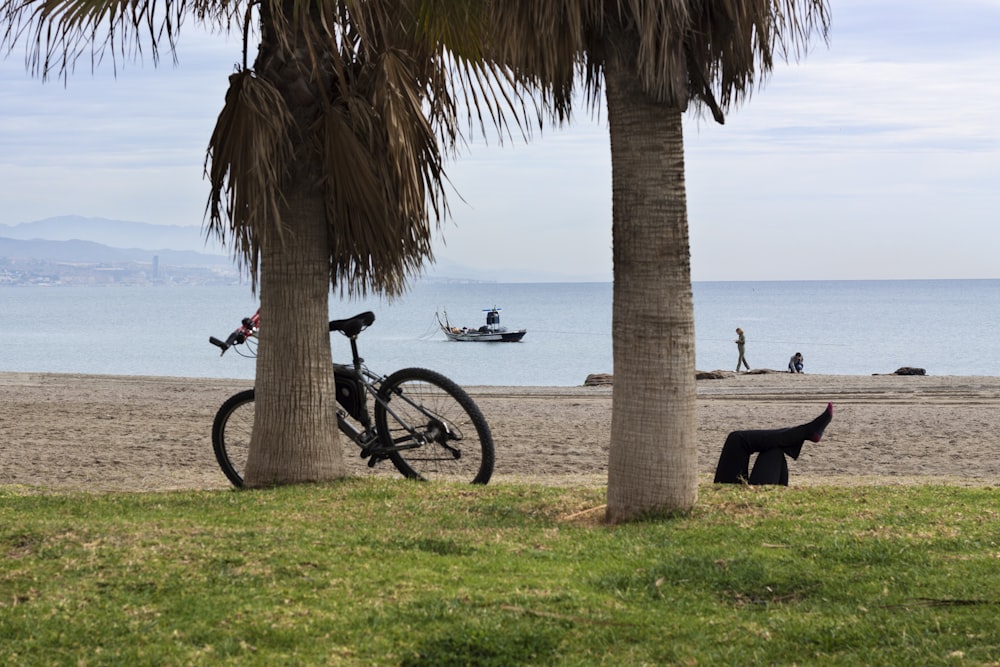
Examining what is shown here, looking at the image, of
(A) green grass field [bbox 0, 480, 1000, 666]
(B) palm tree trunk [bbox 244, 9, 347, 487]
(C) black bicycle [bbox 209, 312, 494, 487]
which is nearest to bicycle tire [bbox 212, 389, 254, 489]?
(C) black bicycle [bbox 209, 312, 494, 487]

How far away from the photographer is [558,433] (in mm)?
15016

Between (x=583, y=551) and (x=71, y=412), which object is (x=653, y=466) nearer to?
(x=583, y=551)

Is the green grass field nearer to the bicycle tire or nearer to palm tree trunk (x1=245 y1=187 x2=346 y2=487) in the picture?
palm tree trunk (x1=245 y1=187 x2=346 y2=487)

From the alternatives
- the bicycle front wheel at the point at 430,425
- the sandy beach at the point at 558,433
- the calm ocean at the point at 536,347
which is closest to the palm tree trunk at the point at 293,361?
the bicycle front wheel at the point at 430,425

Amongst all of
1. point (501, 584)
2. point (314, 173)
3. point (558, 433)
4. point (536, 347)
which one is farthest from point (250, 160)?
point (536, 347)

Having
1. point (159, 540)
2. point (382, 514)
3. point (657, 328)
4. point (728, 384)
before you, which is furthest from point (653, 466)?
point (728, 384)

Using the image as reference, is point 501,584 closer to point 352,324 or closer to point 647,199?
point 647,199

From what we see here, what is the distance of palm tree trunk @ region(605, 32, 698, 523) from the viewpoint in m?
6.36

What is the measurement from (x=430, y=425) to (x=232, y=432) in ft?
5.52

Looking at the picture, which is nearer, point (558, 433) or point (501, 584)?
point (501, 584)

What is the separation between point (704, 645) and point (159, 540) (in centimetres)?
287

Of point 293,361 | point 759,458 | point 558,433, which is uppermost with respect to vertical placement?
point 293,361

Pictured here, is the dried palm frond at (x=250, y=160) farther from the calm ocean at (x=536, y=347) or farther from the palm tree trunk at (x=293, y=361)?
the calm ocean at (x=536, y=347)

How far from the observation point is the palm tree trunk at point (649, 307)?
6359 millimetres
